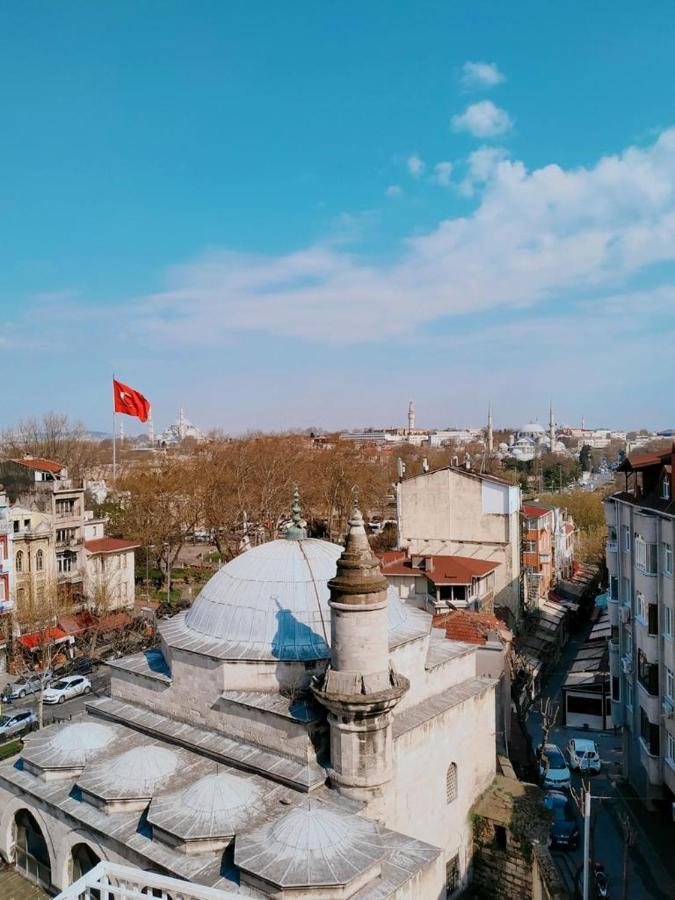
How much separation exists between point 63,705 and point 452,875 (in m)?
19.8

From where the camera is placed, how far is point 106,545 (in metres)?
42.2

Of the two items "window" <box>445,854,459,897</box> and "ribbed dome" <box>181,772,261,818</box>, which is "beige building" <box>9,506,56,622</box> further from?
"window" <box>445,854,459,897</box>

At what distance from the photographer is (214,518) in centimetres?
5034

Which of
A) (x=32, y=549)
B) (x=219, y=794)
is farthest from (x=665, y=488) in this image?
(x=32, y=549)

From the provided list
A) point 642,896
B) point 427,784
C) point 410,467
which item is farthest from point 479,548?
point 410,467

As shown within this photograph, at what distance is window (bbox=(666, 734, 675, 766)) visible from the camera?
63.3 ft

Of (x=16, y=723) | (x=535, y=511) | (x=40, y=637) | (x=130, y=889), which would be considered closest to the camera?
(x=130, y=889)

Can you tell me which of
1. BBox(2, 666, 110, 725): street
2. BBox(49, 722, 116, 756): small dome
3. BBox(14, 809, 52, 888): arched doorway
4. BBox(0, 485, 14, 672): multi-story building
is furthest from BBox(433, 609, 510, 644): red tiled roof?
BBox(0, 485, 14, 672): multi-story building

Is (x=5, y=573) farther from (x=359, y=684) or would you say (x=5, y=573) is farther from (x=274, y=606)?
(x=359, y=684)

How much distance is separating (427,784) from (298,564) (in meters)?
5.66

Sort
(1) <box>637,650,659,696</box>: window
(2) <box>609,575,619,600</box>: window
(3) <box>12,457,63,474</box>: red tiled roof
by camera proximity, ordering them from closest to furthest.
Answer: (1) <box>637,650,659,696</box>: window → (2) <box>609,575,619,600</box>: window → (3) <box>12,457,63,474</box>: red tiled roof

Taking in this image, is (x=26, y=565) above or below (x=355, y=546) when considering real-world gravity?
below

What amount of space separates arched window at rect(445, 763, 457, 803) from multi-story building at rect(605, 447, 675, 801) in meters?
7.83

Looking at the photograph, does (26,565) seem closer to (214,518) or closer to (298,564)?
(214,518)
